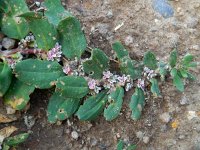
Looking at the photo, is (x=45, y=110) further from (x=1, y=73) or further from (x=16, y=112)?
(x=1, y=73)

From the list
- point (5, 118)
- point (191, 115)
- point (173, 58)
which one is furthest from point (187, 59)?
point (5, 118)

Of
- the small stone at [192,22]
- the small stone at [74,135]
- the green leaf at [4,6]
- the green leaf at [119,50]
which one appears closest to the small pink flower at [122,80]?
the green leaf at [119,50]

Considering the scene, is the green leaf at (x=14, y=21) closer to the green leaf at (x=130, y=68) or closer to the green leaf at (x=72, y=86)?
the green leaf at (x=72, y=86)

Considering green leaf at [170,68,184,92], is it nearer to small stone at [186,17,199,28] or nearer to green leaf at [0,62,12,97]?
small stone at [186,17,199,28]

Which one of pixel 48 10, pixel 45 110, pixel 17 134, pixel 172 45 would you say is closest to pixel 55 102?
pixel 45 110

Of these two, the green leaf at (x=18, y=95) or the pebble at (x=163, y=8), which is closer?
the green leaf at (x=18, y=95)

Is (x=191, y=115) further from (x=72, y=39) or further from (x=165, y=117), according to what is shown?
(x=72, y=39)

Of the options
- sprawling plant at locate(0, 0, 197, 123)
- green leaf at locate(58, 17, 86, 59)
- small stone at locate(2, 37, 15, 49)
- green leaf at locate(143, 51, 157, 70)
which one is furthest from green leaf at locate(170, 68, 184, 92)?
small stone at locate(2, 37, 15, 49)
